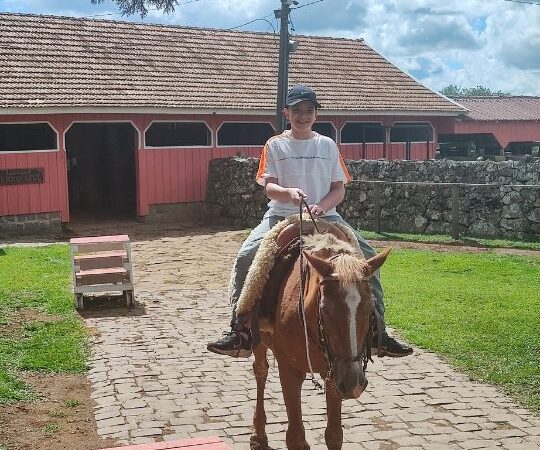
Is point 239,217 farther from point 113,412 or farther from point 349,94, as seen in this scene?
point 113,412

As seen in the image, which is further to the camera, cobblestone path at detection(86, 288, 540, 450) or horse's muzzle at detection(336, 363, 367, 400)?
cobblestone path at detection(86, 288, 540, 450)

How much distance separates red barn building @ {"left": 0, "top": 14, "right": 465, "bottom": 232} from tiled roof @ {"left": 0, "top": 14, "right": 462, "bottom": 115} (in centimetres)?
5

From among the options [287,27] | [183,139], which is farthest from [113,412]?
[183,139]

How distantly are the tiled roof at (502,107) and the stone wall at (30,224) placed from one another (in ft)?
66.6

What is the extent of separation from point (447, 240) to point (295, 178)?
449 inches

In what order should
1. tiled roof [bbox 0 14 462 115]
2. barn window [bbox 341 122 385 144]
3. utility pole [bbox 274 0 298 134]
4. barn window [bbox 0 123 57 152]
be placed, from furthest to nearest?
barn window [bbox 341 122 385 144] < tiled roof [bbox 0 14 462 115] < barn window [bbox 0 123 57 152] < utility pole [bbox 274 0 298 134]

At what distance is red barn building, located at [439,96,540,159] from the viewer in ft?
110

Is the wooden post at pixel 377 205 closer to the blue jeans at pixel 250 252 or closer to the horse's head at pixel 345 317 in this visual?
the blue jeans at pixel 250 252

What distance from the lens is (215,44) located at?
24516mm

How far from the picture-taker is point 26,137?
60.5ft

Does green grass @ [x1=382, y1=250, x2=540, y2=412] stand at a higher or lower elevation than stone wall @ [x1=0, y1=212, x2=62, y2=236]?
lower

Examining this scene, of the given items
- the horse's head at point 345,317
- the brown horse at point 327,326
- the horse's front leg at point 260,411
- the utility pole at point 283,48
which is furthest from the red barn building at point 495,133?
the horse's head at point 345,317

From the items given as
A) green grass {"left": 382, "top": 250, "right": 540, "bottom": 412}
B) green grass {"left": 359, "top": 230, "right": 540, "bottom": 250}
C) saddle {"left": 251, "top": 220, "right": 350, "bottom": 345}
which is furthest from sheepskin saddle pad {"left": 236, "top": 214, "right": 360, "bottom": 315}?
green grass {"left": 359, "top": 230, "right": 540, "bottom": 250}

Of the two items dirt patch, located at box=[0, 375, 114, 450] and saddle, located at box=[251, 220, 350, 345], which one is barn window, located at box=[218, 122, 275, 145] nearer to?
dirt patch, located at box=[0, 375, 114, 450]
